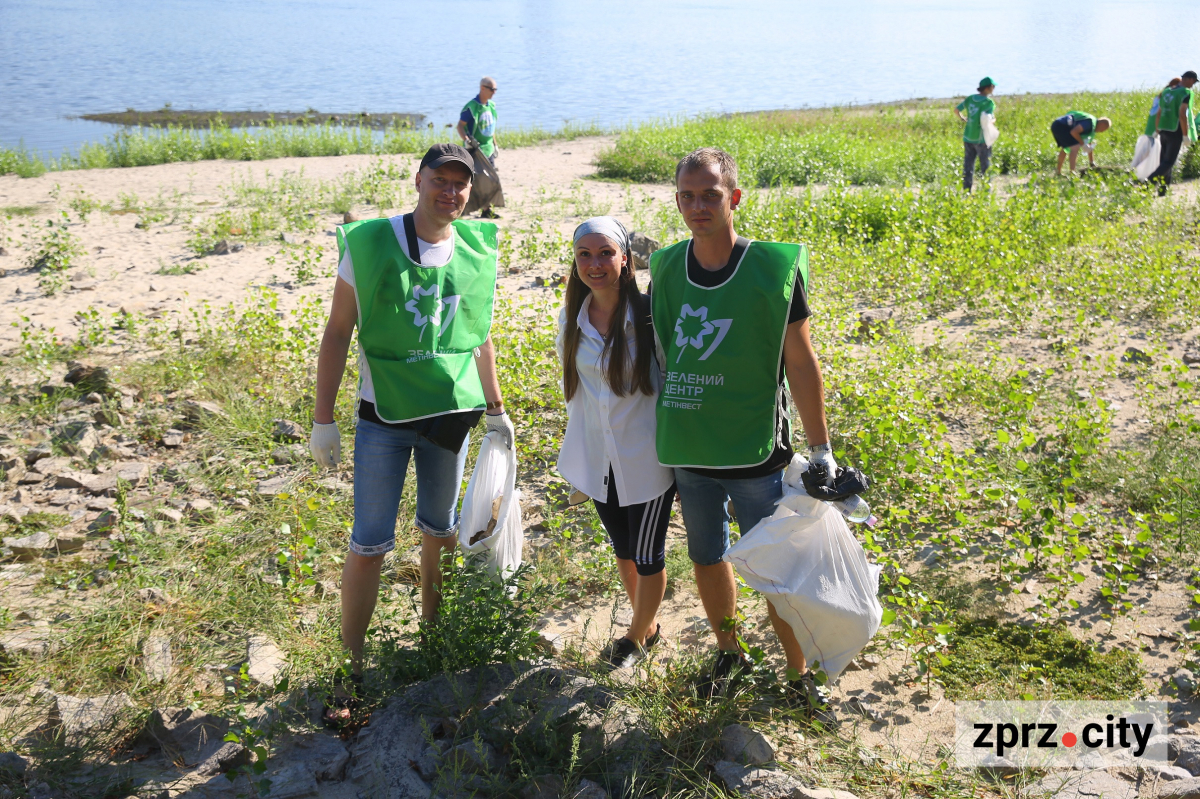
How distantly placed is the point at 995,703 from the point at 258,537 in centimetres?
305

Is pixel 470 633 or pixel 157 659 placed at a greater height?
pixel 470 633

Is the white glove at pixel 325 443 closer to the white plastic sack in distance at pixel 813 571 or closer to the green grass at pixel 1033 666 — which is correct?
the white plastic sack in distance at pixel 813 571

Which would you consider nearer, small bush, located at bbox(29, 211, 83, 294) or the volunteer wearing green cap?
small bush, located at bbox(29, 211, 83, 294)

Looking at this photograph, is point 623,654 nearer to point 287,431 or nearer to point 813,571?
point 813,571

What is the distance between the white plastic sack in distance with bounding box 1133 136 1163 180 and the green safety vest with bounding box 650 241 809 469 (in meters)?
11.4

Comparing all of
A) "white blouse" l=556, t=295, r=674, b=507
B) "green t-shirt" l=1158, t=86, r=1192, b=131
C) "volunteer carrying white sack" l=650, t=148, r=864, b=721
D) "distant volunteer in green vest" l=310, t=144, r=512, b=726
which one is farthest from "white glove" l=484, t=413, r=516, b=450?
"green t-shirt" l=1158, t=86, r=1192, b=131

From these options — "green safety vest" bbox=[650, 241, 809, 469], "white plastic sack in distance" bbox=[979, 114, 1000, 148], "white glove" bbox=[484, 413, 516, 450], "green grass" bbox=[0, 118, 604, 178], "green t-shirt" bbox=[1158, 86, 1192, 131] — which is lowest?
"white glove" bbox=[484, 413, 516, 450]

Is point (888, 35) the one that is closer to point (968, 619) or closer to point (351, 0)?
point (351, 0)

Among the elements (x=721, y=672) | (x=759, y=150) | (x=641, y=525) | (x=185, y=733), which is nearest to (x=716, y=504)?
(x=641, y=525)

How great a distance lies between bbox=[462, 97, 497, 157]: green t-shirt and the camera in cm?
1004

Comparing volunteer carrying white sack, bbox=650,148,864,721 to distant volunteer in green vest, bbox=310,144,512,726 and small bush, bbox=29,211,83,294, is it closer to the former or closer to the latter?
distant volunteer in green vest, bbox=310,144,512,726

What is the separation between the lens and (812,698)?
2826 mm

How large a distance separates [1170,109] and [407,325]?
12960mm

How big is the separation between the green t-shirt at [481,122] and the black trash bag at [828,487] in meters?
8.35
